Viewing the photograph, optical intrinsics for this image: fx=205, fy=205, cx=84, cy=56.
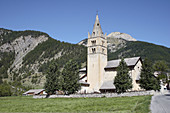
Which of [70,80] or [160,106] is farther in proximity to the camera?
[70,80]

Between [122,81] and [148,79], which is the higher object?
[148,79]

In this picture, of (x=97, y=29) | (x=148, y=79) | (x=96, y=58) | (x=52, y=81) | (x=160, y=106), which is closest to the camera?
(x=160, y=106)

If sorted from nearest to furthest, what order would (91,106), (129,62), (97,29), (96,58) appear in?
(91,106) < (129,62) < (96,58) < (97,29)

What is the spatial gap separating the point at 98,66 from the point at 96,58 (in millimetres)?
2560

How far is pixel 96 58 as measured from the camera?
61469mm

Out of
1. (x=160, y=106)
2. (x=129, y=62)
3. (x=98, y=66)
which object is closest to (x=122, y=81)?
(x=129, y=62)

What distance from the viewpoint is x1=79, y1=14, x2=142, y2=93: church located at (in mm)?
58938

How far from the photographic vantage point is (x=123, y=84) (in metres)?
47.2

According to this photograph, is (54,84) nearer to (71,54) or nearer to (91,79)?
(91,79)

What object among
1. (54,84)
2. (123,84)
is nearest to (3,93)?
(54,84)

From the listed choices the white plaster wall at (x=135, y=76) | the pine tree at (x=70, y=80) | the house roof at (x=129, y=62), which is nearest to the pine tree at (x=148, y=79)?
the white plaster wall at (x=135, y=76)

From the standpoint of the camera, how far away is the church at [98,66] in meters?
58.9

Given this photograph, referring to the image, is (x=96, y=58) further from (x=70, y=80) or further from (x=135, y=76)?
(x=135, y=76)

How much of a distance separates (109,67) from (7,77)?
15015cm
